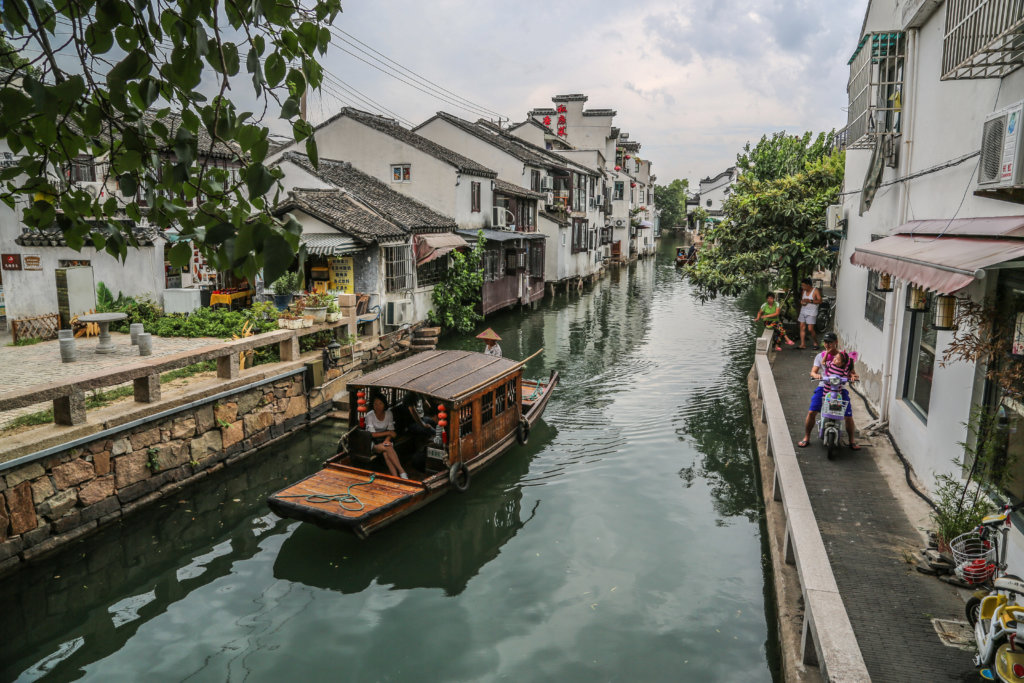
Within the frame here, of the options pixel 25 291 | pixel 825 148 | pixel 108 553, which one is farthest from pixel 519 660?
pixel 825 148

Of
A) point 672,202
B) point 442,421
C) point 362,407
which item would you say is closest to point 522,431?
point 442,421

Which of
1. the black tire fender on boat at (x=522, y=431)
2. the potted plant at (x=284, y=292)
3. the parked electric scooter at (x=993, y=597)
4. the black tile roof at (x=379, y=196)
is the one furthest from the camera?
the black tile roof at (x=379, y=196)

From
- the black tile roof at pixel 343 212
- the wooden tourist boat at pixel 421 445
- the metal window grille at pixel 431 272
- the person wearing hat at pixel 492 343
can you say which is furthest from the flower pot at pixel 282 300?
the wooden tourist boat at pixel 421 445

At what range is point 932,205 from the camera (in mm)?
8562

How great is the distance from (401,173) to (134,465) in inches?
686

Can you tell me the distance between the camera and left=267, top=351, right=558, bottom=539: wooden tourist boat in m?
8.63

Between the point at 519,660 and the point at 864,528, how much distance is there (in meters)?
3.98

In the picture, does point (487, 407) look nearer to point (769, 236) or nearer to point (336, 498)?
point (336, 498)

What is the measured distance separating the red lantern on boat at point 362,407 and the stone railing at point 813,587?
5898 mm

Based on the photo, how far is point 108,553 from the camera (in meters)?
8.86

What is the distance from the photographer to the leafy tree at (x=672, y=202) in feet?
305

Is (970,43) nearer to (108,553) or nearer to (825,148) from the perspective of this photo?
(108,553)

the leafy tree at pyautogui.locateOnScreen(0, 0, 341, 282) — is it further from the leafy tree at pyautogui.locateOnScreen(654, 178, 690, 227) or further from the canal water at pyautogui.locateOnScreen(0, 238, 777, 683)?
the leafy tree at pyautogui.locateOnScreen(654, 178, 690, 227)

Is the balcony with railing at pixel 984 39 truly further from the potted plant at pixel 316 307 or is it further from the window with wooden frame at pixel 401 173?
the window with wooden frame at pixel 401 173
